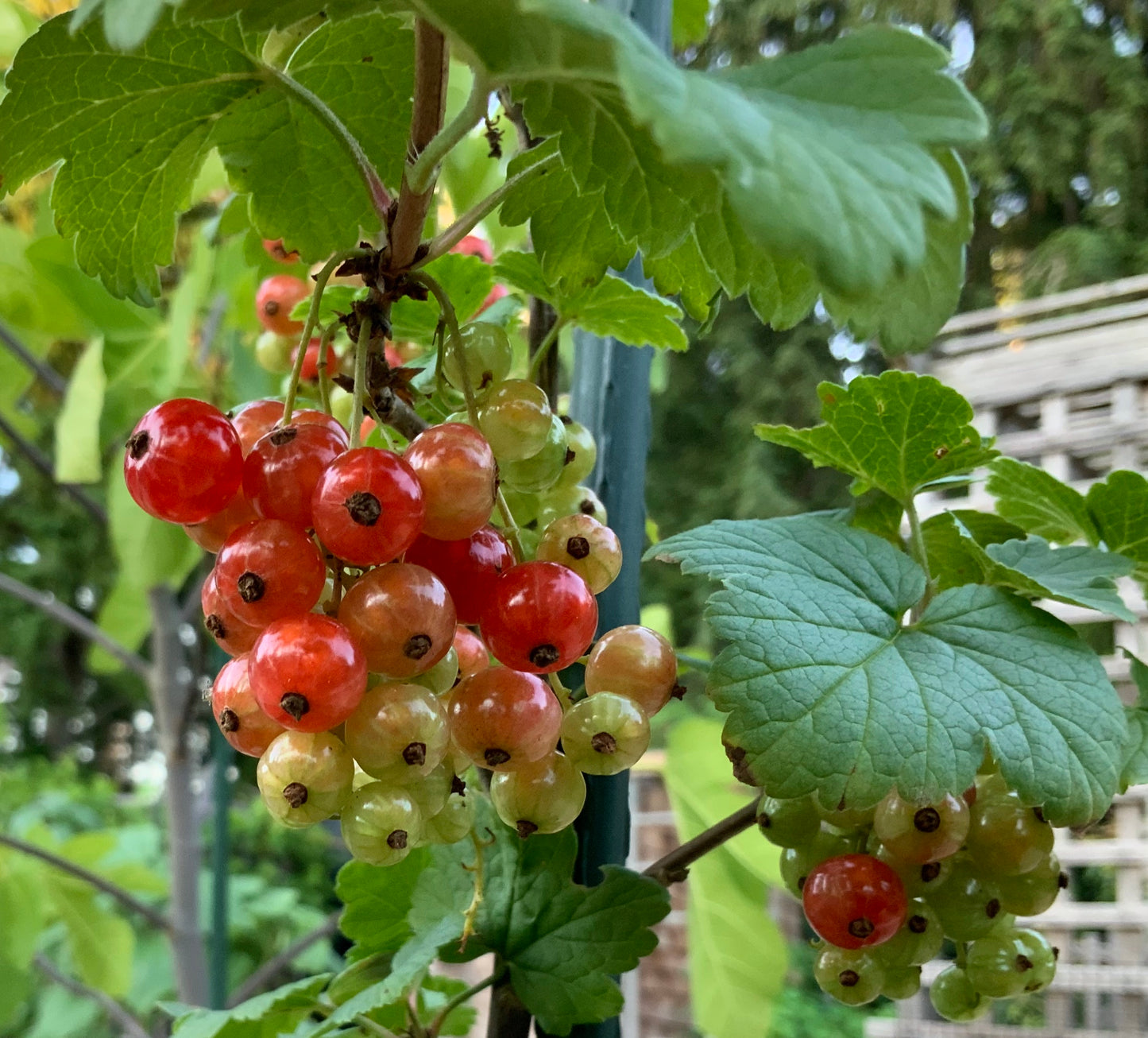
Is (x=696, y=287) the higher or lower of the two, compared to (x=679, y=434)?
lower

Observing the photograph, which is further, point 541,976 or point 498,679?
point 541,976

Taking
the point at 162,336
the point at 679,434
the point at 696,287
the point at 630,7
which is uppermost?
the point at 679,434

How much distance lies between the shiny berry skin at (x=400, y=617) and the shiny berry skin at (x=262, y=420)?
2.1 inches

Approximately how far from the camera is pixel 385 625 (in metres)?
0.28

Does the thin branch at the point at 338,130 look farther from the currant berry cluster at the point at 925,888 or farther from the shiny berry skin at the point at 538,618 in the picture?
the currant berry cluster at the point at 925,888

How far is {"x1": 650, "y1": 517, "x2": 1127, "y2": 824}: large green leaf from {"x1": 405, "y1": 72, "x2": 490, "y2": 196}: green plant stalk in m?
0.16

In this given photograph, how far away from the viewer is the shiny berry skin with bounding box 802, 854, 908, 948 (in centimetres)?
37

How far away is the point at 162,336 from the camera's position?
1.06 meters

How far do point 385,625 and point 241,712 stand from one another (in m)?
0.06

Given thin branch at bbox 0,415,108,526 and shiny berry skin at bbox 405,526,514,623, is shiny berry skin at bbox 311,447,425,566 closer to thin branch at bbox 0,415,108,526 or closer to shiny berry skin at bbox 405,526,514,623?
shiny berry skin at bbox 405,526,514,623

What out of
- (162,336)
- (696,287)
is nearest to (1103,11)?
(162,336)

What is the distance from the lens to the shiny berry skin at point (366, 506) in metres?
0.28

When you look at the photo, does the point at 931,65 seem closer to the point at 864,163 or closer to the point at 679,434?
the point at 864,163

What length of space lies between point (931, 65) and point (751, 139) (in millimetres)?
62
